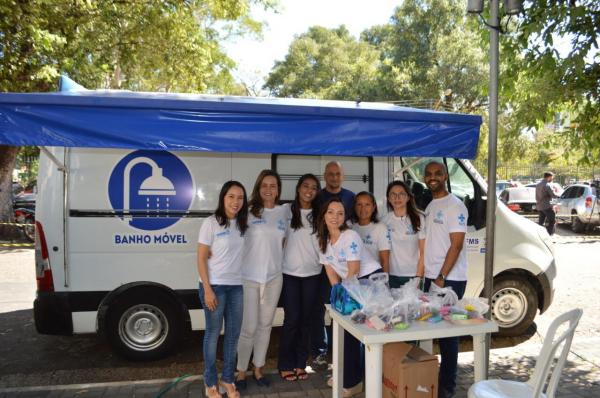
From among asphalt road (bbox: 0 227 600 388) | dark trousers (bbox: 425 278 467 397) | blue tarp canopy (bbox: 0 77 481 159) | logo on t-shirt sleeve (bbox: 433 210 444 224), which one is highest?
blue tarp canopy (bbox: 0 77 481 159)

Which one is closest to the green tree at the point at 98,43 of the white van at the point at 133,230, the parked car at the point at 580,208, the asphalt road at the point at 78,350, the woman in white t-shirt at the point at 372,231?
the asphalt road at the point at 78,350

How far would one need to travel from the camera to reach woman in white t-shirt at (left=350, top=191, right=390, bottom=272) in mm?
3867

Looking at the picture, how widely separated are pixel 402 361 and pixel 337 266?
0.82m

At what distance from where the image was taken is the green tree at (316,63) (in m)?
34.8

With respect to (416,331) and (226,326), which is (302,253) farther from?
(416,331)

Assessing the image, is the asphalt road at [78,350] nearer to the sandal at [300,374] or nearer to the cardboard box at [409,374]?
the sandal at [300,374]

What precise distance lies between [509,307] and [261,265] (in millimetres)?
3120

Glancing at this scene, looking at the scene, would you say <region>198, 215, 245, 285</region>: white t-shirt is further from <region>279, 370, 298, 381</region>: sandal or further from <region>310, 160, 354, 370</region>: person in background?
<region>279, 370, 298, 381</region>: sandal

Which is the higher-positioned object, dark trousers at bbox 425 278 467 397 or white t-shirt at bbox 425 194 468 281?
white t-shirt at bbox 425 194 468 281

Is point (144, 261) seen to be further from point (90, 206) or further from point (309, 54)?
point (309, 54)

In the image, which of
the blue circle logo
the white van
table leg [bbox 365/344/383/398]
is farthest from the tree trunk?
table leg [bbox 365/344/383/398]

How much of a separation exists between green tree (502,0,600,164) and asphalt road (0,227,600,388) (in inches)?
97.8

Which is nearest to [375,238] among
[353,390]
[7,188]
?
[353,390]

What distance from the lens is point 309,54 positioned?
1489 inches
